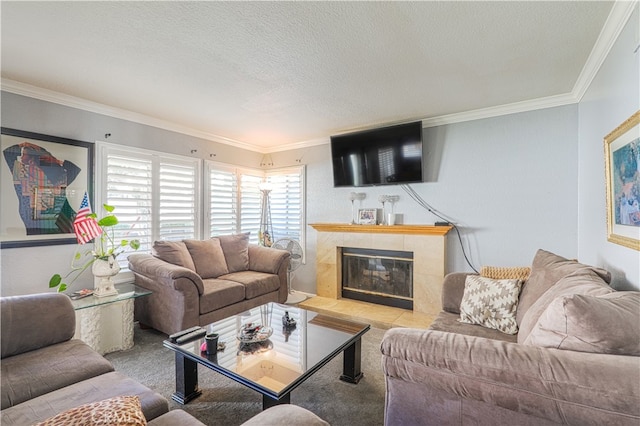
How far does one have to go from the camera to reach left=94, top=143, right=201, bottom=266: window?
10.6ft

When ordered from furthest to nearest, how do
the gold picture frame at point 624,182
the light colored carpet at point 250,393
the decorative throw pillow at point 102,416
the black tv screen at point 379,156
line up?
the black tv screen at point 379,156 < the light colored carpet at point 250,393 < the gold picture frame at point 624,182 < the decorative throw pillow at point 102,416

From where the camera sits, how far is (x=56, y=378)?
1.40m

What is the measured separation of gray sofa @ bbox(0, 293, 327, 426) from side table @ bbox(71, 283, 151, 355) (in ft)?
2.38

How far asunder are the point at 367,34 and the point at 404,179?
206cm

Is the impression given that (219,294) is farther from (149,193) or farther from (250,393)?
(149,193)

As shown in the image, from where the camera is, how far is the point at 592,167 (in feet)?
7.89

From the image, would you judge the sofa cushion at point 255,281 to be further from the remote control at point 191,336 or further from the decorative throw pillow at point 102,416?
the decorative throw pillow at point 102,416

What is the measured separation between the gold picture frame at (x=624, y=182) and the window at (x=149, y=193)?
4.21 m

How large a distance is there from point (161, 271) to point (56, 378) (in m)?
1.44

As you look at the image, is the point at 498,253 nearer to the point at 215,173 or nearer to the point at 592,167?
the point at 592,167

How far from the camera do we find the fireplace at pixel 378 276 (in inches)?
149

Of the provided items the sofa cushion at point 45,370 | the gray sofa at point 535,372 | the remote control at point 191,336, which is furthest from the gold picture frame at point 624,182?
the sofa cushion at point 45,370

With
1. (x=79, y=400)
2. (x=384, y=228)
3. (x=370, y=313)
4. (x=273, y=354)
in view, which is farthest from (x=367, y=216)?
(x=79, y=400)

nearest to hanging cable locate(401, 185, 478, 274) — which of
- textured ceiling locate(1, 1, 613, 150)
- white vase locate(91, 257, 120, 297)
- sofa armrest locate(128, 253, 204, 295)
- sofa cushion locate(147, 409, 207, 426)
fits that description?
textured ceiling locate(1, 1, 613, 150)
